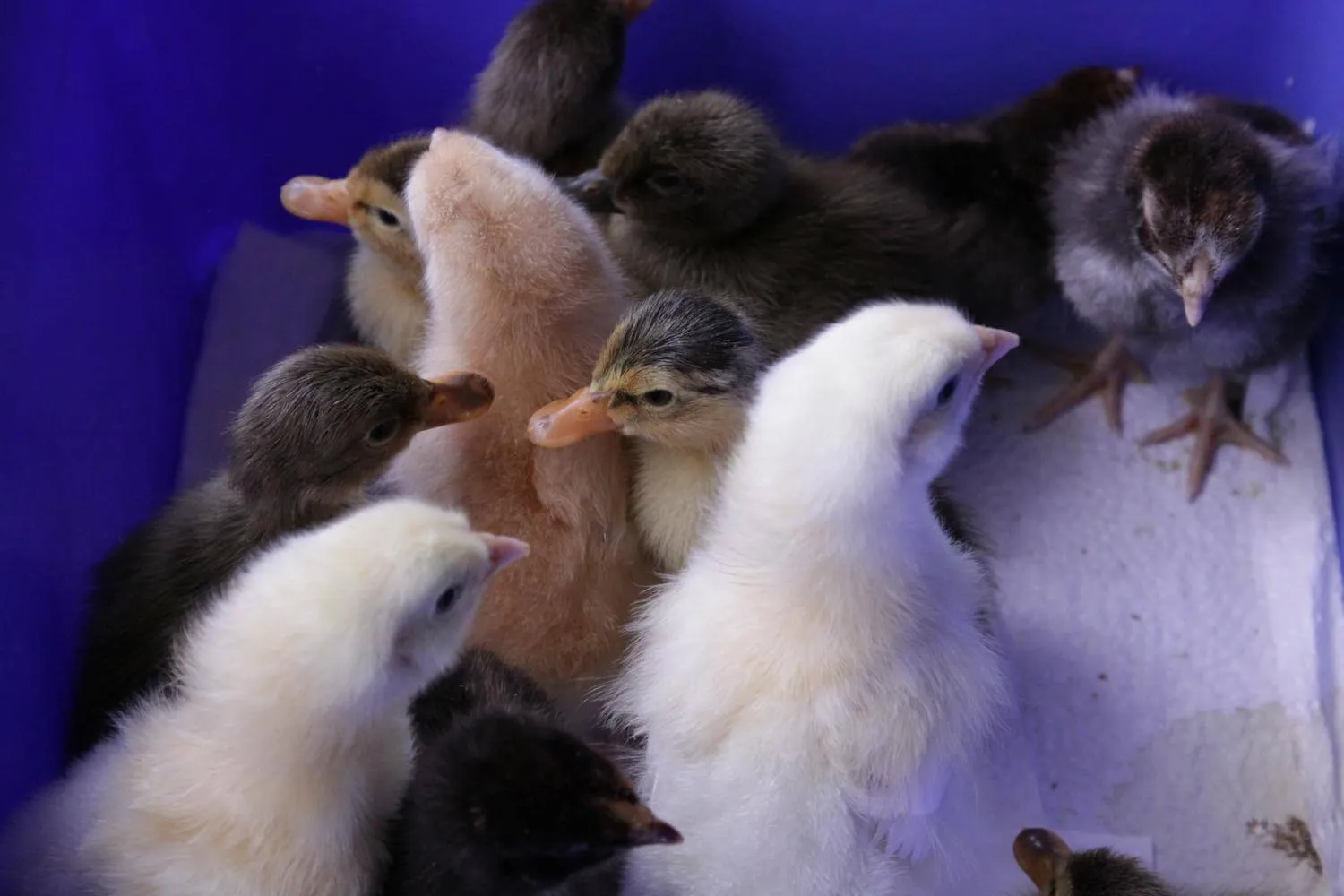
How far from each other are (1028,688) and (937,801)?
64 cm

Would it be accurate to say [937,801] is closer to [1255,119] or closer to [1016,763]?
[1016,763]

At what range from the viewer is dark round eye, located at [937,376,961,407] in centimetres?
101

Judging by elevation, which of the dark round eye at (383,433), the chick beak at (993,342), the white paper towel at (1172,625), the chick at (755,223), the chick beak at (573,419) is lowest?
the white paper towel at (1172,625)

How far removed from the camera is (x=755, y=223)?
5.46 feet

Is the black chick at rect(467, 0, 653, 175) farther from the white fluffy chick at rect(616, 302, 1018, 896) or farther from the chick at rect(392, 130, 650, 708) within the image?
the white fluffy chick at rect(616, 302, 1018, 896)

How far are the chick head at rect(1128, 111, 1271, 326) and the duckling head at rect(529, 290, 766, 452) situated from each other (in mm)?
630

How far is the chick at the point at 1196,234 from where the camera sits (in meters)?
1.54

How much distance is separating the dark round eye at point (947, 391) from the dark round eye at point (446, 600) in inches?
A: 16.7

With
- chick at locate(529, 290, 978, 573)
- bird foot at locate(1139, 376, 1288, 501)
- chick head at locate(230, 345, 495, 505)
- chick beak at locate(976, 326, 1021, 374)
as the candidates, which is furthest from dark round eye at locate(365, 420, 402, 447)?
bird foot at locate(1139, 376, 1288, 501)

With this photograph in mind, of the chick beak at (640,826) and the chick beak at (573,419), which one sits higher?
the chick beak at (573,419)

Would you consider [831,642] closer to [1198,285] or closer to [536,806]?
[536,806]

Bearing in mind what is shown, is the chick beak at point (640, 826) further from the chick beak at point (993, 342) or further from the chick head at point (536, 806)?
the chick beak at point (993, 342)

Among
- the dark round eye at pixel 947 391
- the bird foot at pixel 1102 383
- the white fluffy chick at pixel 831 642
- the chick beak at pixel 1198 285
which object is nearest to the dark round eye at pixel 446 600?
the white fluffy chick at pixel 831 642

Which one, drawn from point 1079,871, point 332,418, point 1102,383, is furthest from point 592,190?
point 1079,871
